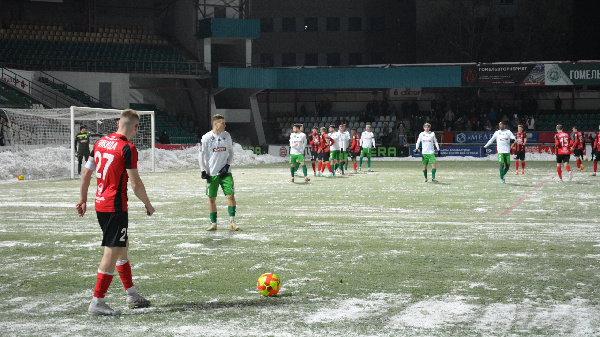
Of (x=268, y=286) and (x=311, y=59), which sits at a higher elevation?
(x=311, y=59)

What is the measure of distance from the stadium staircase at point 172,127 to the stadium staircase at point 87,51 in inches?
96.6

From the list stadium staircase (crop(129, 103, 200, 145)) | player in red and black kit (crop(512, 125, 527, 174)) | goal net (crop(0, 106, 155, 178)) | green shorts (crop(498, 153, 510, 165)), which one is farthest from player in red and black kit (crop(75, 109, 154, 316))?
stadium staircase (crop(129, 103, 200, 145))

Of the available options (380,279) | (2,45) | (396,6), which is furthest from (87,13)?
(380,279)

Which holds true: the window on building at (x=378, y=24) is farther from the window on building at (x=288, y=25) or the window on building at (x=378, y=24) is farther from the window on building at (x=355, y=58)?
the window on building at (x=288, y=25)

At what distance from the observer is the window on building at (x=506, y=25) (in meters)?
58.0

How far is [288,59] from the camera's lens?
6053cm

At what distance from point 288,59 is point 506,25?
18.7 meters

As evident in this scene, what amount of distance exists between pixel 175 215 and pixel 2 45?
1317 inches

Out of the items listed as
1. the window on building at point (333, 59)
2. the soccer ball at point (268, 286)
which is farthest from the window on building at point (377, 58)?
the soccer ball at point (268, 286)

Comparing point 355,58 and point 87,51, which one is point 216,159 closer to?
point 87,51

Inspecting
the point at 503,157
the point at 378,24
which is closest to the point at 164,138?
the point at 503,157

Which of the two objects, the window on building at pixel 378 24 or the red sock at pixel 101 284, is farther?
the window on building at pixel 378 24

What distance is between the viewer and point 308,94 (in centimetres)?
5378

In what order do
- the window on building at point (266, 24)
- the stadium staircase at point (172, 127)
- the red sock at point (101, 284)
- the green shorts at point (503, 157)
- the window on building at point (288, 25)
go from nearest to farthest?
the red sock at point (101, 284) < the green shorts at point (503, 157) < the stadium staircase at point (172, 127) < the window on building at point (266, 24) < the window on building at point (288, 25)
